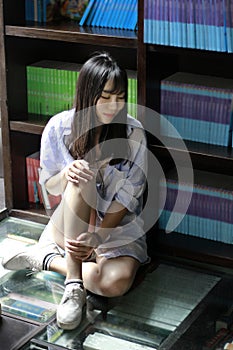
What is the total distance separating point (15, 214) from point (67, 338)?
907mm

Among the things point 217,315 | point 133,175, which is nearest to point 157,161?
point 133,175

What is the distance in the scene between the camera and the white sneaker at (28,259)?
2.90 meters

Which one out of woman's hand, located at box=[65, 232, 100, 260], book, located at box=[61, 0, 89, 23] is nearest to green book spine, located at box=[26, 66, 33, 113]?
book, located at box=[61, 0, 89, 23]

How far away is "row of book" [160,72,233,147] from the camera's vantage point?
2834 millimetres

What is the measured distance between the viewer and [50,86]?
3232 mm

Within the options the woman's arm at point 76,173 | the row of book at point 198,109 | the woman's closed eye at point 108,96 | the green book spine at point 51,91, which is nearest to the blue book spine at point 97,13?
the green book spine at point 51,91

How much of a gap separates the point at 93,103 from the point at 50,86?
56cm

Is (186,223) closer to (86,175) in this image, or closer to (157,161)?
(157,161)

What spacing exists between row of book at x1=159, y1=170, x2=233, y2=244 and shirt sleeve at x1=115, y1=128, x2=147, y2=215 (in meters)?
0.24

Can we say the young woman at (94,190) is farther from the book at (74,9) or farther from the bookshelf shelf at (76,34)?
the book at (74,9)

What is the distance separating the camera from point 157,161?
9.64 feet

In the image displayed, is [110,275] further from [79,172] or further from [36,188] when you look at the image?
[36,188]

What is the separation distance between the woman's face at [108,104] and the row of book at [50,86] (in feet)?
1.55

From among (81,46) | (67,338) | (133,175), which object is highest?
(81,46)
